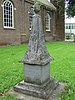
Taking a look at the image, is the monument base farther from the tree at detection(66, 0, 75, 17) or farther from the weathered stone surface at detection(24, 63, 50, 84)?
the tree at detection(66, 0, 75, 17)

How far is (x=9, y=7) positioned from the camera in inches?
795

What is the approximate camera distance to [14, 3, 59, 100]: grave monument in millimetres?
4723

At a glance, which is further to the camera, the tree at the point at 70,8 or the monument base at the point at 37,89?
the tree at the point at 70,8

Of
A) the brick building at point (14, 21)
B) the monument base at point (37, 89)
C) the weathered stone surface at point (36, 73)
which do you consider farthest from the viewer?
the brick building at point (14, 21)

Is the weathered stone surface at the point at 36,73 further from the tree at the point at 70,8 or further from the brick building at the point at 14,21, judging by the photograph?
the tree at the point at 70,8

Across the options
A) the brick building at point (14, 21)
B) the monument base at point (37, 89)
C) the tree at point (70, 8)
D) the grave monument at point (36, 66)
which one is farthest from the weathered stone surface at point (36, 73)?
the tree at point (70, 8)

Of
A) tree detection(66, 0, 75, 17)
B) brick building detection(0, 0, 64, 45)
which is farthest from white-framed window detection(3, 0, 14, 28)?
tree detection(66, 0, 75, 17)

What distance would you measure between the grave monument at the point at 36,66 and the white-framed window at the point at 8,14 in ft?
50.1

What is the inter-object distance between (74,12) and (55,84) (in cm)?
2094

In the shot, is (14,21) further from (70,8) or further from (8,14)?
(70,8)

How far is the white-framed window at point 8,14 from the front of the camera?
1985cm

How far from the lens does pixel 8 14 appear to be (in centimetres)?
2025

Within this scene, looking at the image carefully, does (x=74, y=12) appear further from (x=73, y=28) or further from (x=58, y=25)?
(x=73, y=28)

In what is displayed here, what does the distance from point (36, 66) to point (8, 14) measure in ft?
53.6
